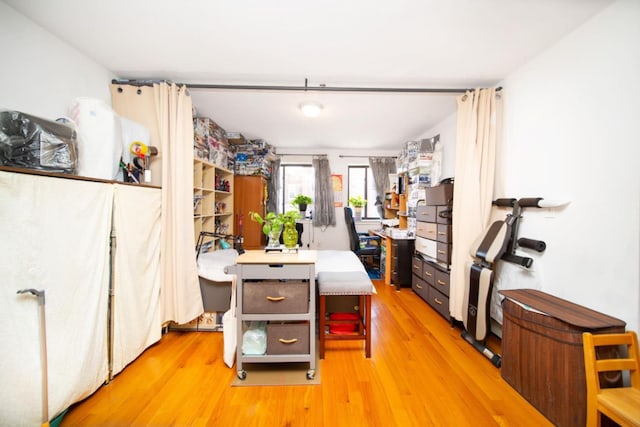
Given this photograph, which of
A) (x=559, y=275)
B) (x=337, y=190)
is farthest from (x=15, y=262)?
(x=337, y=190)

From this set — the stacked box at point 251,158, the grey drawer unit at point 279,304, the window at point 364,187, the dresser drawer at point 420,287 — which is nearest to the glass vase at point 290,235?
the grey drawer unit at point 279,304

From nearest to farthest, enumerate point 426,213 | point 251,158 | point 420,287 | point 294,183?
point 426,213 < point 420,287 < point 251,158 < point 294,183

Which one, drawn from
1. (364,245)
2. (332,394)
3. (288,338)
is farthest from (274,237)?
(364,245)

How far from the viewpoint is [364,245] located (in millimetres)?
4379

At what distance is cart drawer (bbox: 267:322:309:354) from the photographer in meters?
1.56

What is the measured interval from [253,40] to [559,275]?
2904 mm

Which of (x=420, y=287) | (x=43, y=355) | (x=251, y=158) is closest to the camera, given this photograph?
(x=43, y=355)

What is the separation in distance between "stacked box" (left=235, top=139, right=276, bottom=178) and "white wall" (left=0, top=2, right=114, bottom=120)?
2118mm

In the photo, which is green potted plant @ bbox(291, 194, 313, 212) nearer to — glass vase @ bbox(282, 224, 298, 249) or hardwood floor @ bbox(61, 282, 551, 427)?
glass vase @ bbox(282, 224, 298, 249)

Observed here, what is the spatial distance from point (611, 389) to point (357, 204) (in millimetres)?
3885

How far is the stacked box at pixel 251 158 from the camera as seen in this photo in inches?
152

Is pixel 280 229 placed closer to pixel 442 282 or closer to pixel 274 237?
pixel 274 237

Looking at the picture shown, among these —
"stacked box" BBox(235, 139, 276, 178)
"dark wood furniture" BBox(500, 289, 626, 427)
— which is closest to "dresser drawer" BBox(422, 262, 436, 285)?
"dark wood furniture" BBox(500, 289, 626, 427)

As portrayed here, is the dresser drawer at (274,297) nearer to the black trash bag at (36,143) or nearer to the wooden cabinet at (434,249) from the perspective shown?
the black trash bag at (36,143)
